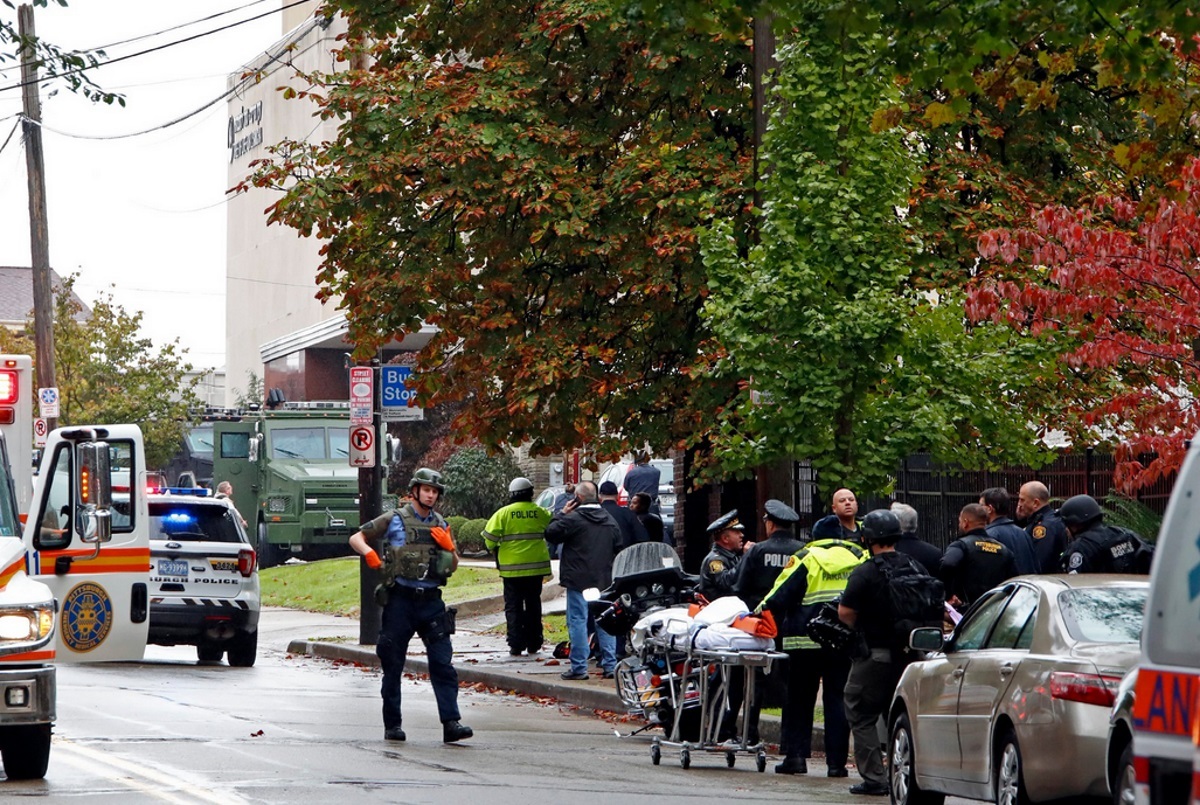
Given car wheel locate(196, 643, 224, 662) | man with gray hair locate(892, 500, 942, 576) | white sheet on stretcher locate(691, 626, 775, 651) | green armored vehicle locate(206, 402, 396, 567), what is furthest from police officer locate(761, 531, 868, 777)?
green armored vehicle locate(206, 402, 396, 567)

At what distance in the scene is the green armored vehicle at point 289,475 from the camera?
1531 inches

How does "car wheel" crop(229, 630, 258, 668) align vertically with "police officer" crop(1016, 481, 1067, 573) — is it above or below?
below

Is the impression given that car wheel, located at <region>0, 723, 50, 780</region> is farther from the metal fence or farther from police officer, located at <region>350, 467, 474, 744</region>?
the metal fence

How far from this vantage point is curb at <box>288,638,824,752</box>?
15602 millimetres

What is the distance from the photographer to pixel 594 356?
20.0 m

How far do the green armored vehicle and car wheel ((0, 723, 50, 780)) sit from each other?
26.7m

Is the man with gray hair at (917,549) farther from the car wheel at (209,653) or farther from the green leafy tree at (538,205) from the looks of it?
the car wheel at (209,653)

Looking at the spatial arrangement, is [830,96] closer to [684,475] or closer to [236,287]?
[684,475]

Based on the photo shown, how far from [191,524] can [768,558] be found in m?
9.09

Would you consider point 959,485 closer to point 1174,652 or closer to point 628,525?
point 628,525

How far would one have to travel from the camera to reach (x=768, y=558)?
1359cm

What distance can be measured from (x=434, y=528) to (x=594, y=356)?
613 cm

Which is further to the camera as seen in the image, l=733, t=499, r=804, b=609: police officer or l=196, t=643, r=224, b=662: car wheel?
l=196, t=643, r=224, b=662: car wheel

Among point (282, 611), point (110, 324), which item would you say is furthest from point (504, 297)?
point (110, 324)
